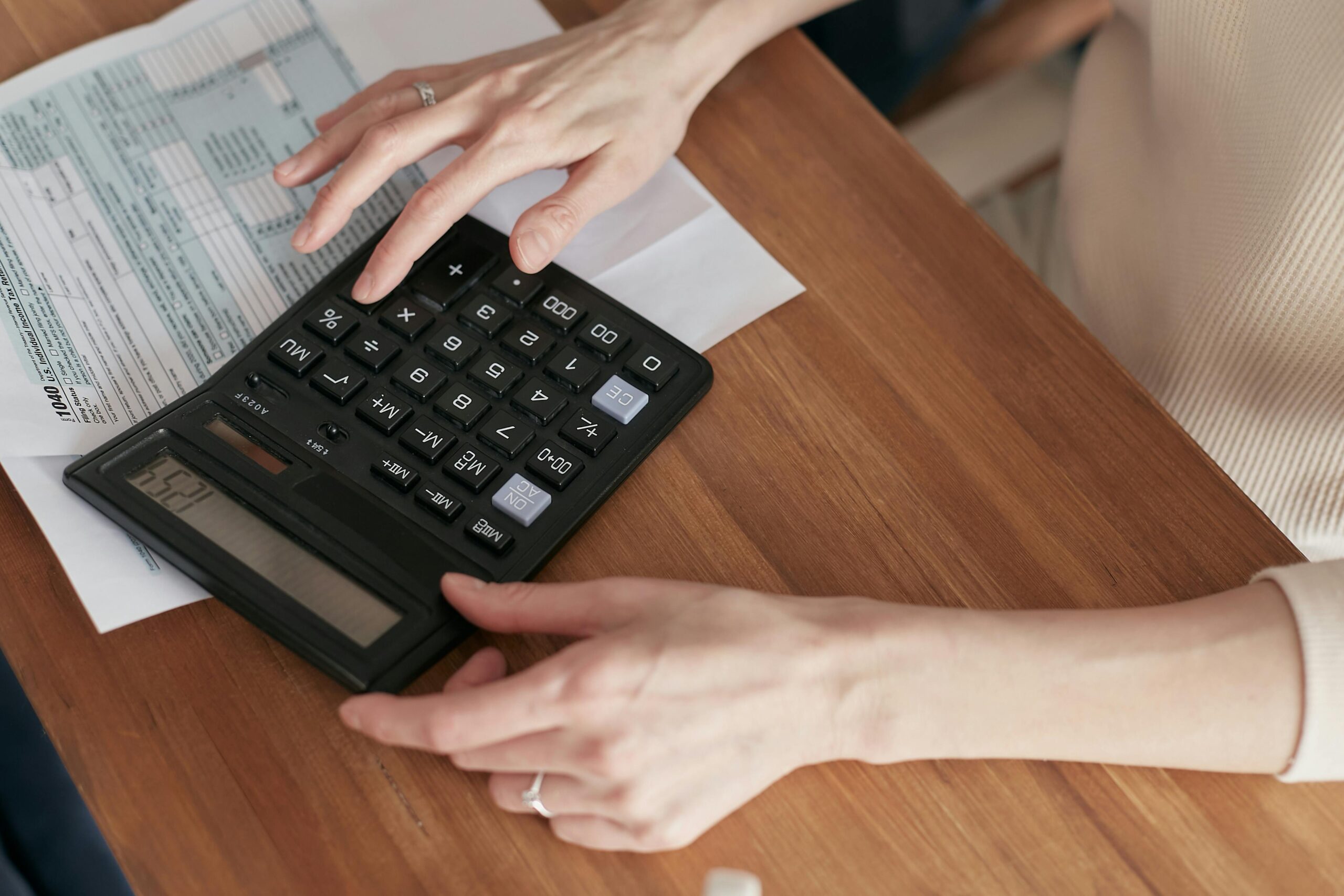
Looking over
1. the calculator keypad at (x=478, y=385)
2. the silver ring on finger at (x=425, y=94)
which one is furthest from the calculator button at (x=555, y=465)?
the silver ring on finger at (x=425, y=94)

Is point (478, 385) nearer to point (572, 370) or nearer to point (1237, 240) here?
point (572, 370)

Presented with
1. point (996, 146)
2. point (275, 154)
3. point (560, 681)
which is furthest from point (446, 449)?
point (996, 146)

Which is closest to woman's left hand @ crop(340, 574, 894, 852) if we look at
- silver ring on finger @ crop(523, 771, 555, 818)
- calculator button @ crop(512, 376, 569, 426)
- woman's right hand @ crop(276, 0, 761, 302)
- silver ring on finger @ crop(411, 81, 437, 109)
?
silver ring on finger @ crop(523, 771, 555, 818)

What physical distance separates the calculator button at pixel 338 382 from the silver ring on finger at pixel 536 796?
0.23 meters

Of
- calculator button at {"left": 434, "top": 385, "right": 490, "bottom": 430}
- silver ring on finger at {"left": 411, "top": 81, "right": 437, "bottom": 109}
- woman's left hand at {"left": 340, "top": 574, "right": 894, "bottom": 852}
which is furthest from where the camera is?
silver ring on finger at {"left": 411, "top": 81, "right": 437, "bottom": 109}

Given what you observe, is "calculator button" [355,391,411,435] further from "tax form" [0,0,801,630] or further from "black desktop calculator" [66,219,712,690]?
"tax form" [0,0,801,630]

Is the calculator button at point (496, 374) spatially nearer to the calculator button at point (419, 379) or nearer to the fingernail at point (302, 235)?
the calculator button at point (419, 379)

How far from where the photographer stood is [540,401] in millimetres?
531

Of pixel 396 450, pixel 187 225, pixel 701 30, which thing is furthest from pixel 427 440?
pixel 701 30

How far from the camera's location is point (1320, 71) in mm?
572

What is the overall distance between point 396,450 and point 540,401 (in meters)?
0.08

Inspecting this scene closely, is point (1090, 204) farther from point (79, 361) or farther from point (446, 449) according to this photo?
point (79, 361)

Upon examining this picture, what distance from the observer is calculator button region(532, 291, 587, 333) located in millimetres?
560

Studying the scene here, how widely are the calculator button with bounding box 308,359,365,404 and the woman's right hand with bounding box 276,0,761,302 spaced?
0.15 feet
